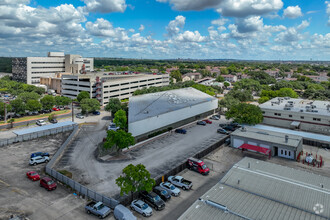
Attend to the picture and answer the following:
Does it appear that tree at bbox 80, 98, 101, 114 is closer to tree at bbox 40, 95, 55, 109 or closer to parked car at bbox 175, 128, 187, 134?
tree at bbox 40, 95, 55, 109

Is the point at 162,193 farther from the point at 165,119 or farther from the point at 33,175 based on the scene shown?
the point at 165,119

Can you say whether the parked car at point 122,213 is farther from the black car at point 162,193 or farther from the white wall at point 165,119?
the white wall at point 165,119

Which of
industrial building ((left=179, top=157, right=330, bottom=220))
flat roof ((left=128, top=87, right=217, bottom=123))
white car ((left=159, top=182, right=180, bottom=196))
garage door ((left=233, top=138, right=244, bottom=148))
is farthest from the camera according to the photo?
flat roof ((left=128, top=87, right=217, bottom=123))

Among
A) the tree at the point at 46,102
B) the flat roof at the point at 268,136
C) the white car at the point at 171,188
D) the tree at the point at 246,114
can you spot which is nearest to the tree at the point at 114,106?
the tree at the point at 46,102

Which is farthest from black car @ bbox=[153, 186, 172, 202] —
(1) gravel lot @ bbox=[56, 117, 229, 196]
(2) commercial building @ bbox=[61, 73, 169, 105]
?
(2) commercial building @ bbox=[61, 73, 169, 105]

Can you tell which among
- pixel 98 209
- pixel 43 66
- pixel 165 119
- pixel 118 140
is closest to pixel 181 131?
pixel 165 119

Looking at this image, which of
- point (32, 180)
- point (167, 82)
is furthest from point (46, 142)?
point (167, 82)
